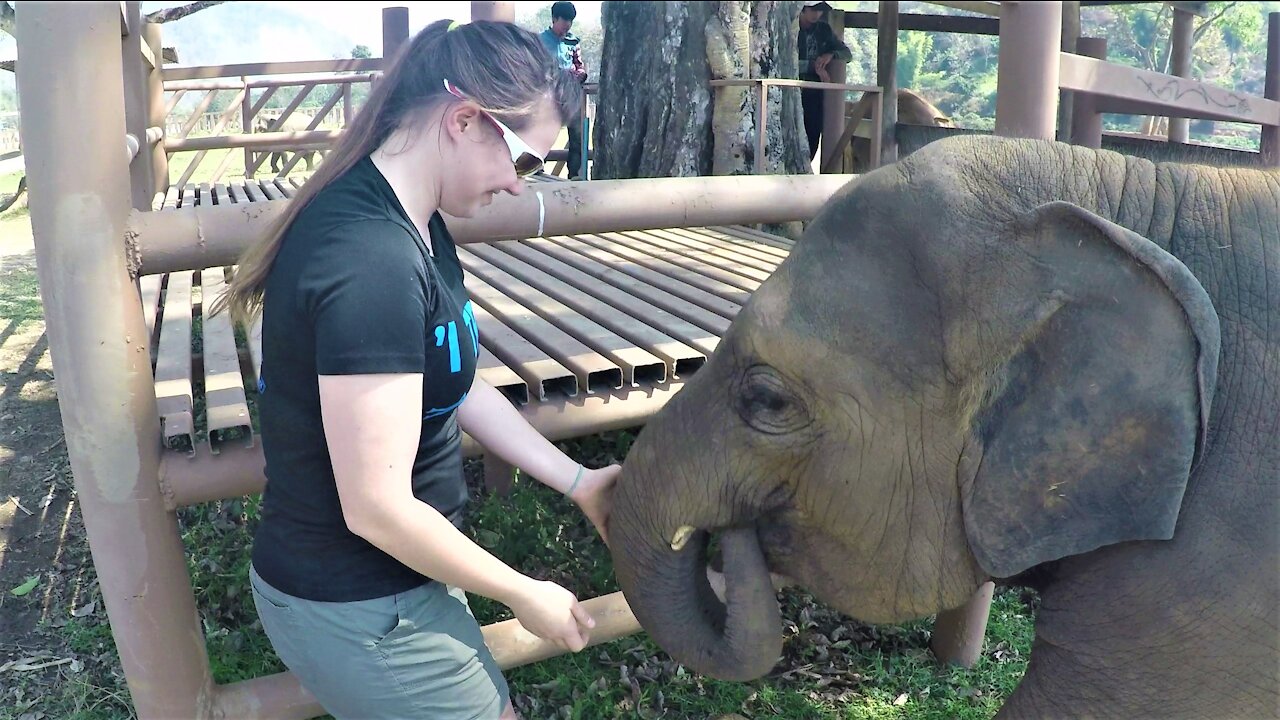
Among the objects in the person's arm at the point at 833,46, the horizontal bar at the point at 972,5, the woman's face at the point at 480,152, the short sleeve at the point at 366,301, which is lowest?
the short sleeve at the point at 366,301

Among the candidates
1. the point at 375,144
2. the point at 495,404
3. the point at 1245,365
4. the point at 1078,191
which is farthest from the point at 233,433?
the point at 1245,365

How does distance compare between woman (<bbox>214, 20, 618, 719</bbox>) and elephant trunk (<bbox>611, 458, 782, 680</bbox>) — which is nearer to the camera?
woman (<bbox>214, 20, 618, 719</bbox>)

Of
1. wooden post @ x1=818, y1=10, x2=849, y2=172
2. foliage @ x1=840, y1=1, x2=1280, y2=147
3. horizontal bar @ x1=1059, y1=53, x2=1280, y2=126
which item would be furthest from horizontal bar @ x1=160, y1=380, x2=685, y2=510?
foliage @ x1=840, y1=1, x2=1280, y2=147

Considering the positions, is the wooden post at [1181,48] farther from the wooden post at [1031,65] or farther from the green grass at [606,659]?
the wooden post at [1031,65]

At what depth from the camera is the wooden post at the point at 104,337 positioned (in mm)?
2289

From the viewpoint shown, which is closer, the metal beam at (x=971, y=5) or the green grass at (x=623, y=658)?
the green grass at (x=623, y=658)

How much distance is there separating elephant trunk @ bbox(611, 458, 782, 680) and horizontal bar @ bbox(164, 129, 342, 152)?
655 centimetres

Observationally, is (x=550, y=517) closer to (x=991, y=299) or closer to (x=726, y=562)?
(x=726, y=562)

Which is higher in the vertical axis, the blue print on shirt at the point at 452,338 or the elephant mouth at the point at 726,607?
the blue print on shirt at the point at 452,338

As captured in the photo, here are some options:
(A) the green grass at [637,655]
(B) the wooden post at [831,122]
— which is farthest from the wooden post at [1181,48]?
(A) the green grass at [637,655]

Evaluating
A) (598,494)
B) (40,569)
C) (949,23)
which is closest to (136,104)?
(40,569)

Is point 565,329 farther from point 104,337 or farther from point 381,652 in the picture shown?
point 381,652

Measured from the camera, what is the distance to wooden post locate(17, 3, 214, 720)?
229 centimetres

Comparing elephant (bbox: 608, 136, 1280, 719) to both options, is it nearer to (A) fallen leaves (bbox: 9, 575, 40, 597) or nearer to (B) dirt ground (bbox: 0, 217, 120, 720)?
(B) dirt ground (bbox: 0, 217, 120, 720)
